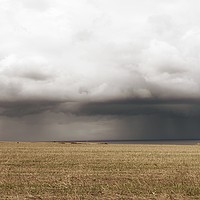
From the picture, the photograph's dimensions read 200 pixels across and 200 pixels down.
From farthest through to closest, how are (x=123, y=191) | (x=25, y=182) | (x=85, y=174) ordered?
(x=85, y=174)
(x=25, y=182)
(x=123, y=191)

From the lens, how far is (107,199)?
15.5 m

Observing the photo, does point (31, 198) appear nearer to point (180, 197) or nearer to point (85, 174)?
point (180, 197)

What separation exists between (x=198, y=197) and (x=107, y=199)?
440 centimetres

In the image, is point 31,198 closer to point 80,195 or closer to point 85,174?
point 80,195

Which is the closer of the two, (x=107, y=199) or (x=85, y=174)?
(x=107, y=199)

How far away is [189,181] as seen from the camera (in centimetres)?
2094

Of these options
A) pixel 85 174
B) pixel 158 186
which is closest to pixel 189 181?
pixel 158 186

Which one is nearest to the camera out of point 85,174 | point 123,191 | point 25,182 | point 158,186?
point 123,191

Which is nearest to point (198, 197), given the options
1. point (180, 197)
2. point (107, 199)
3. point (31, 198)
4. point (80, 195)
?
point (180, 197)

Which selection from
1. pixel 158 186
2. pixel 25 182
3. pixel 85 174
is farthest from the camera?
pixel 85 174

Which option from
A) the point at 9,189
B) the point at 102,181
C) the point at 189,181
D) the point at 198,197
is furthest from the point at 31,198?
the point at 189,181

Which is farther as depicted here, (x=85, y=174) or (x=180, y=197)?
(x=85, y=174)

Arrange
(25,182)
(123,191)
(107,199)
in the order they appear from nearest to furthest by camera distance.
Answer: (107,199), (123,191), (25,182)

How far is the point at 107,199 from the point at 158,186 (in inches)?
182
